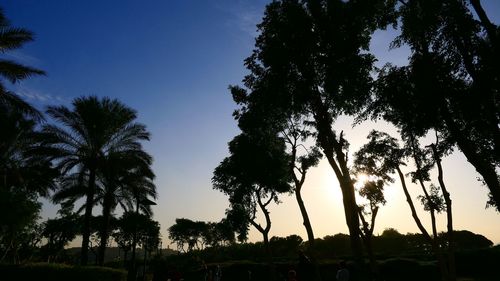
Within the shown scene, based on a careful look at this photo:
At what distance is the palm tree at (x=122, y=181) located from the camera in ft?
84.5

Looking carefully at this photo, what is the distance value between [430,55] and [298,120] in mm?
8415

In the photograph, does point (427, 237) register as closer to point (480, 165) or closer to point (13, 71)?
point (480, 165)

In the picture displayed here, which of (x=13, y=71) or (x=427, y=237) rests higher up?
(x=13, y=71)

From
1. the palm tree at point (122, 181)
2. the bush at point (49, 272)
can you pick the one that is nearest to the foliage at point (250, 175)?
the palm tree at point (122, 181)

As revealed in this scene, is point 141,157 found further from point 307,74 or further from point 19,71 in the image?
point 307,74

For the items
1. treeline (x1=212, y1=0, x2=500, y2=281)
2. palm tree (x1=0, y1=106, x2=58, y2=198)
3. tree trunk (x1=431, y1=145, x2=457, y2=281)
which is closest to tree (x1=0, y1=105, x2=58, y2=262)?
palm tree (x1=0, y1=106, x2=58, y2=198)

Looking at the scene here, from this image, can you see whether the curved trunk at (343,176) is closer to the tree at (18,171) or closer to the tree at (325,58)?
the tree at (325,58)

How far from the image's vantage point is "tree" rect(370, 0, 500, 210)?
14336 mm

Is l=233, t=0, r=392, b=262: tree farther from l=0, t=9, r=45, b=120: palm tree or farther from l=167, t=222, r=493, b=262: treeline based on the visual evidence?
l=167, t=222, r=493, b=262: treeline

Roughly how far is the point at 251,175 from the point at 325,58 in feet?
54.0

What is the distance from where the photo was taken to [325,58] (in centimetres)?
1777

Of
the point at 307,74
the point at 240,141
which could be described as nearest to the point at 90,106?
the point at 240,141

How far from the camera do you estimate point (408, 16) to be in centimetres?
1588

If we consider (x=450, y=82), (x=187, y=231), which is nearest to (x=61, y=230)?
(x=187, y=231)
